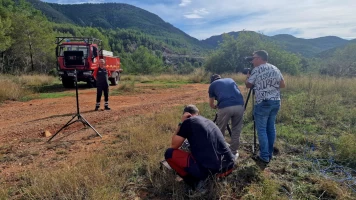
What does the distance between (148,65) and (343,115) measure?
129ft

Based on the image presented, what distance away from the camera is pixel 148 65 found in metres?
44.6

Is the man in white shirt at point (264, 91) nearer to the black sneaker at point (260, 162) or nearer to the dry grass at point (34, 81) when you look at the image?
the black sneaker at point (260, 162)

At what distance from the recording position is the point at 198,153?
317cm

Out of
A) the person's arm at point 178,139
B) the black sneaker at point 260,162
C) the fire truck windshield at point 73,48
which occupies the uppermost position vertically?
the fire truck windshield at point 73,48

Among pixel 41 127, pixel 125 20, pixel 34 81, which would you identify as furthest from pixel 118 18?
pixel 41 127

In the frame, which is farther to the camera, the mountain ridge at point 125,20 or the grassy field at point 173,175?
the mountain ridge at point 125,20

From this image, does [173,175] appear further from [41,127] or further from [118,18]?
[118,18]

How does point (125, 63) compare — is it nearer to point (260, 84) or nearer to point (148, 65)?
point (148, 65)

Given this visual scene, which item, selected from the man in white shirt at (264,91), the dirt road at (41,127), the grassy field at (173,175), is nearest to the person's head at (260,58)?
the man in white shirt at (264,91)

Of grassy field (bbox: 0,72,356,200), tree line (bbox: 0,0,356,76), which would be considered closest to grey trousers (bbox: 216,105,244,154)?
grassy field (bbox: 0,72,356,200)

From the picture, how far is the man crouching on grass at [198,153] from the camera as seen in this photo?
312 cm

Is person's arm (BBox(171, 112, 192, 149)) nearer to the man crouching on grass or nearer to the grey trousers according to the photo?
the man crouching on grass

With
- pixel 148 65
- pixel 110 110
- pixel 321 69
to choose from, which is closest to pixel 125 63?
pixel 148 65

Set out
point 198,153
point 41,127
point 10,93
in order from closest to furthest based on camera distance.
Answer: point 198,153, point 41,127, point 10,93
